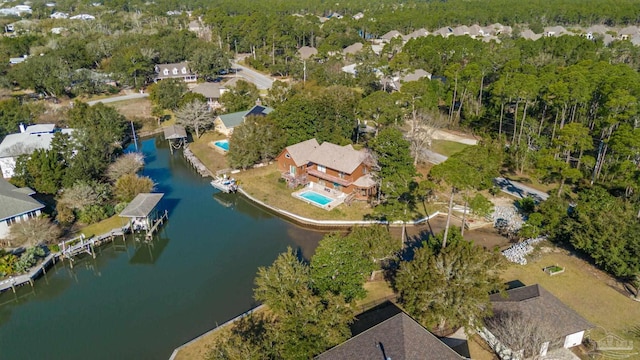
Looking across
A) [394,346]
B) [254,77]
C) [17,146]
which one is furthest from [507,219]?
[254,77]

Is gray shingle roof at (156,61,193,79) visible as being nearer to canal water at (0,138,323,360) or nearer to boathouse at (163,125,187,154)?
boathouse at (163,125,187,154)

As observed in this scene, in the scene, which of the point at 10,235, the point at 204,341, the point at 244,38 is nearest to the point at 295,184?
the point at 204,341

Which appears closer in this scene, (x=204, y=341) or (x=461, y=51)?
(x=204, y=341)

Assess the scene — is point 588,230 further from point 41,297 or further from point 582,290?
point 41,297

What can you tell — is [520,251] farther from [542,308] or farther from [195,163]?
[195,163]

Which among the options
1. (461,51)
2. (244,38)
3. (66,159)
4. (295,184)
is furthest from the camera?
(244,38)

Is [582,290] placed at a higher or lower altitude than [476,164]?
lower
